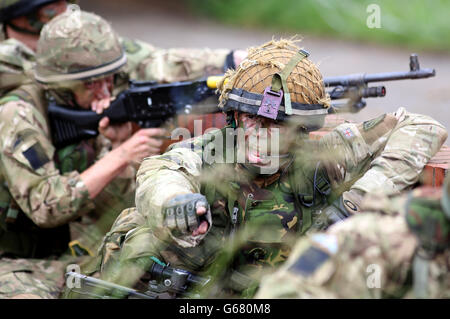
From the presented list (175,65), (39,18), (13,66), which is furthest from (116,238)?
(39,18)

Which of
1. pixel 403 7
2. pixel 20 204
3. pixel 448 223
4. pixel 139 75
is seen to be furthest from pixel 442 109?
pixel 448 223

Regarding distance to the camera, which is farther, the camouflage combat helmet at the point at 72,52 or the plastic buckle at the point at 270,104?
the camouflage combat helmet at the point at 72,52

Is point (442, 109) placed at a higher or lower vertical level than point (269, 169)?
lower

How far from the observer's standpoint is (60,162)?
522 centimetres

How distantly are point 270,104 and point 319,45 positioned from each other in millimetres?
8556

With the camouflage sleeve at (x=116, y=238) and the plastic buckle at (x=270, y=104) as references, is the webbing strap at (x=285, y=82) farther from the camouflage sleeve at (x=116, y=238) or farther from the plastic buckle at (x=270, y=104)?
the camouflage sleeve at (x=116, y=238)

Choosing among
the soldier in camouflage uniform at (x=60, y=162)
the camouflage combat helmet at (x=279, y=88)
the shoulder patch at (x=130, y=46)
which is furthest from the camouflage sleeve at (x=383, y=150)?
the shoulder patch at (x=130, y=46)

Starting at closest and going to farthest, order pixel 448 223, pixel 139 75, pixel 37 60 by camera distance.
→ pixel 448 223 < pixel 37 60 < pixel 139 75

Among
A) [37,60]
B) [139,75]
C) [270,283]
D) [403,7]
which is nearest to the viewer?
[270,283]

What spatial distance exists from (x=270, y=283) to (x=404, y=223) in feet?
1.57

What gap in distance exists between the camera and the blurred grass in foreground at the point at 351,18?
11.2 meters

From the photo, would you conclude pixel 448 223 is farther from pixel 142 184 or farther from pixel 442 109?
pixel 442 109

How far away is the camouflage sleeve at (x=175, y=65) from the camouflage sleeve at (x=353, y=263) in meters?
3.62

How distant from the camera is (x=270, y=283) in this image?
7.70ft
